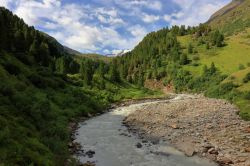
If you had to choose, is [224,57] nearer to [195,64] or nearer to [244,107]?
[195,64]

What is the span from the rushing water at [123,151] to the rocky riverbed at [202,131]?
1.72 meters

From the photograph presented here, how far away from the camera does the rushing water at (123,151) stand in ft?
93.7

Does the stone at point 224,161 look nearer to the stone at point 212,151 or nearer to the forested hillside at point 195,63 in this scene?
the stone at point 212,151

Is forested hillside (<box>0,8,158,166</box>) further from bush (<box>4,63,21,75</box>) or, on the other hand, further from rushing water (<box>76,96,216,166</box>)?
rushing water (<box>76,96,216,166</box>)

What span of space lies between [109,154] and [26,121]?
360 inches

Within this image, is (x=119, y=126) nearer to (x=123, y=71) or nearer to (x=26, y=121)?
(x=26, y=121)

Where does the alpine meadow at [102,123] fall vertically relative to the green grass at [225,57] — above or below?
below

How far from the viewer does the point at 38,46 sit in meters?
96.6

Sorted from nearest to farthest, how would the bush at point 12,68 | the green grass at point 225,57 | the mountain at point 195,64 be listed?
the bush at point 12,68 < the mountain at point 195,64 < the green grass at point 225,57

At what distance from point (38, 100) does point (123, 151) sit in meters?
18.4

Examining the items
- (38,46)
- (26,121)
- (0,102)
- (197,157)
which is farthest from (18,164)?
(38,46)

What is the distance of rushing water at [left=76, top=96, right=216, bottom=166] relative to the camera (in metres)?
28.5

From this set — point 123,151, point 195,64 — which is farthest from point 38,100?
point 195,64

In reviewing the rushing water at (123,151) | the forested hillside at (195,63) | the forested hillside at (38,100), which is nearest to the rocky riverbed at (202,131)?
the rushing water at (123,151)
